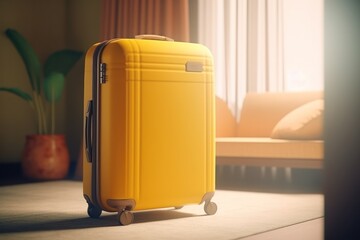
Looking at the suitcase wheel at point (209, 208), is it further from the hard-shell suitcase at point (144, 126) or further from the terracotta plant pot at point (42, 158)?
the terracotta plant pot at point (42, 158)

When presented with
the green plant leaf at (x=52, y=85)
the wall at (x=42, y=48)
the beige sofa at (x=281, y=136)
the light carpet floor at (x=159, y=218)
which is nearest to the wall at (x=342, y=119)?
the light carpet floor at (x=159, y=218)

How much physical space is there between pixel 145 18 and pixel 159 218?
2.55 metres

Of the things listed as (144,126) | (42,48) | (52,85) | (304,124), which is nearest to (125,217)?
(144,126)

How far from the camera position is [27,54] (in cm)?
437

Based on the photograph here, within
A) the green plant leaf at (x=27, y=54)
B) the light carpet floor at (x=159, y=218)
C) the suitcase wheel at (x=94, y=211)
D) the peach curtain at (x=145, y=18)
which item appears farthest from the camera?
the green plant leaf at (x=27, y=54)

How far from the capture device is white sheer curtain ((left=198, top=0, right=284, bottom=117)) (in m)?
4.08

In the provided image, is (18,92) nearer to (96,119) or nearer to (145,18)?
(145,18)

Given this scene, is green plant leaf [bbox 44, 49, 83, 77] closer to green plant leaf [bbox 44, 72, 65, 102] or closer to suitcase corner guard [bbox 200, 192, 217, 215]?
green plant leaf [bbox 44, 72, 65, 102]

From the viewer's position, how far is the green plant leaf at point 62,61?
14.9 ft

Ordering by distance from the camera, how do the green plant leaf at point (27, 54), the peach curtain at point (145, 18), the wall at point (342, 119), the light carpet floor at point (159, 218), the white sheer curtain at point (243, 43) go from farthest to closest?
the green plant leaf at point (27, 54) < the peach curtain at point (145, 18) < the white sheer curtain at point (243, 43) < the light carpet floor at point (159, 218) < the wall at point (342, 119)

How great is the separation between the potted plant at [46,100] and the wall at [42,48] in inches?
5.9

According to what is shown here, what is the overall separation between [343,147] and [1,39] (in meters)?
4.39

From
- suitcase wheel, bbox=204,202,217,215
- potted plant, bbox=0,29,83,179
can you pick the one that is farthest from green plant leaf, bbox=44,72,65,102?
suitcase wheel, bbox=204,202,217,215

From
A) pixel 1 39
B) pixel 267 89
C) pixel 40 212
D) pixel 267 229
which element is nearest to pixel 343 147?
pixel 267 229
